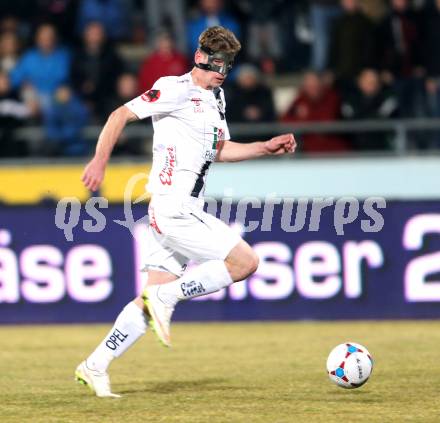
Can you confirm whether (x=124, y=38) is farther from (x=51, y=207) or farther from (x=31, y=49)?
(x=51, y=207)

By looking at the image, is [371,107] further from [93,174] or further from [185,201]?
[93,174]

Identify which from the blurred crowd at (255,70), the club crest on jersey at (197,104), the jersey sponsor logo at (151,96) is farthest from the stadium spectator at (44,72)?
the jersey sponsor logo at (151,96)

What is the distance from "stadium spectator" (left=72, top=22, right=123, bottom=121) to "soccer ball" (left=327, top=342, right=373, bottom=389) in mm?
8801

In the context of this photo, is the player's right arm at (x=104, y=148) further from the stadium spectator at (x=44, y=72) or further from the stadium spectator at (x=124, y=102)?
the stadium spectator at (x=44, y=72)

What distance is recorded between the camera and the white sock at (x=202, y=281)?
824 centimetres

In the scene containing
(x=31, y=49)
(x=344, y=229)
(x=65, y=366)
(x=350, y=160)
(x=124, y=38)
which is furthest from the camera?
(x=124, y=38)

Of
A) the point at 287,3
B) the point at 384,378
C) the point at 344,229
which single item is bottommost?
the point at 384,378

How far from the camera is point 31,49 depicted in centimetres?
1706

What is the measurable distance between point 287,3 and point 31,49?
374 centimetres

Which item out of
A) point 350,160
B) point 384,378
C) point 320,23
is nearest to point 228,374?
point 384,378

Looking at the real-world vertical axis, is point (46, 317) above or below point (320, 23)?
below

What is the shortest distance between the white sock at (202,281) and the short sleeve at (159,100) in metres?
1.08

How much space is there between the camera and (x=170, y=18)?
58.5 ft

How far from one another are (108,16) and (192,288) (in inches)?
407
